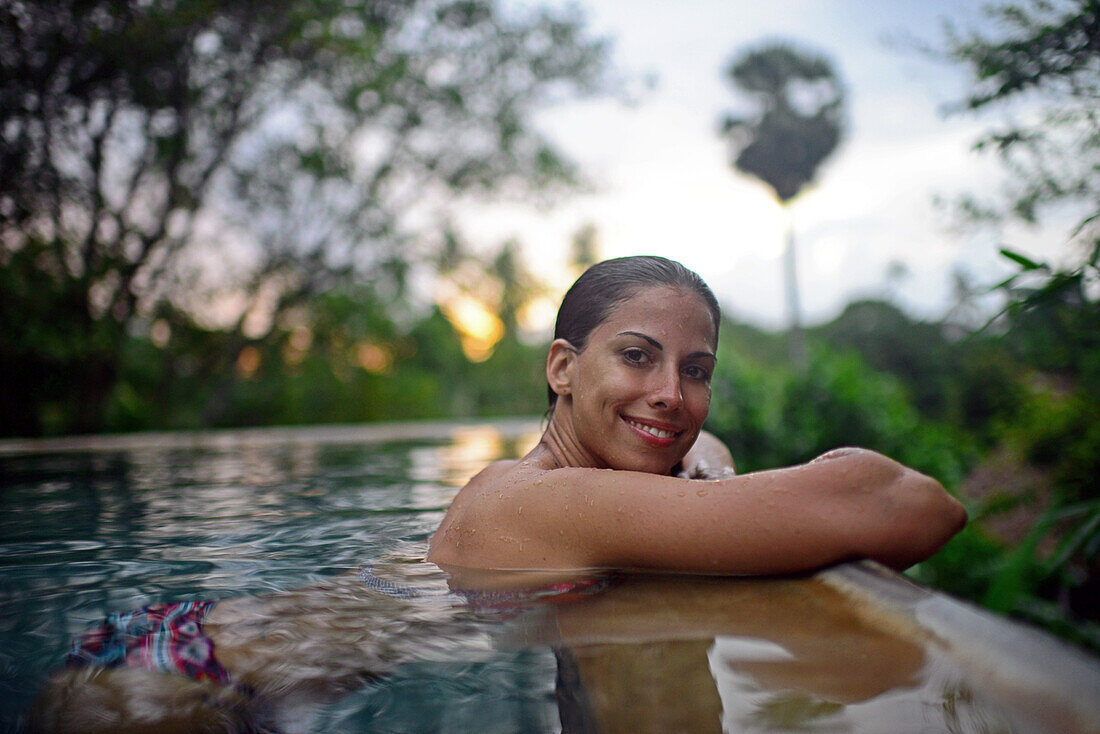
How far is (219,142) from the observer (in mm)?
10742

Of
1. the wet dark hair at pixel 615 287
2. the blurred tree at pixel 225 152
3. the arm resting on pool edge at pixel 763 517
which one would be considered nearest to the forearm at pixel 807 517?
the arm resting on pool edge at pixel 763 517

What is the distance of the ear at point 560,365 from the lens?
2.14 metres

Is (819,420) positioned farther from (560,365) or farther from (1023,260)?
(1023,260)

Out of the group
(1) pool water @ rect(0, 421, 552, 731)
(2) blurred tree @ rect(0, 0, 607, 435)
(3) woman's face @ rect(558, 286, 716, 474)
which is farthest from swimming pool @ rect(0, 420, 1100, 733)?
(2) blurred tree @ rect(0, 0, 607, 435)

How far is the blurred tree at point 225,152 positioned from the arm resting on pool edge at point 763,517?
7902 mm

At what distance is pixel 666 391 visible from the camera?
1.88 meters

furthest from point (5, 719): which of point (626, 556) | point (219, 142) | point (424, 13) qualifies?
point (424, 13)

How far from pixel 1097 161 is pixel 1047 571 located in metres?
1.68

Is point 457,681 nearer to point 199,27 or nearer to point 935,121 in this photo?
point 935,121

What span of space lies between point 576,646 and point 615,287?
3.35 feet

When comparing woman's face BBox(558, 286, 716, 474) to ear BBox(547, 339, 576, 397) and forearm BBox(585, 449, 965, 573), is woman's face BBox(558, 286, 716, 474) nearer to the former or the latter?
ear BBox(547, 339, 576, 397)

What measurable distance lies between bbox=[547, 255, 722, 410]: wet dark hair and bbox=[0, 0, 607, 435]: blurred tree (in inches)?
289

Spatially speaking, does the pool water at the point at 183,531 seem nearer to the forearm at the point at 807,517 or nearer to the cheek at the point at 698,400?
the forearm at the point at 807,517

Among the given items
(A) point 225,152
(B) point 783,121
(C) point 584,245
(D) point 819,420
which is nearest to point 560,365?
(D) point 819,420
